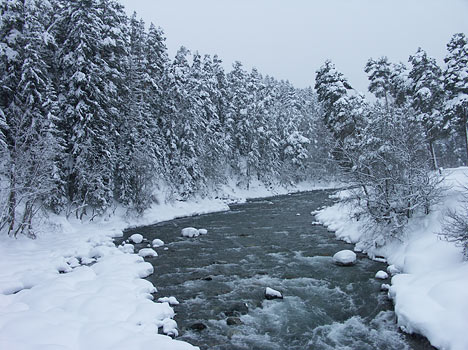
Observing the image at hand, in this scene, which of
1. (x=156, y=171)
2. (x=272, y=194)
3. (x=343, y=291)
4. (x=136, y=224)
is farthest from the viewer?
(x=272, y=194)

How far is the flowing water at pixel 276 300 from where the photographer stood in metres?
8.18

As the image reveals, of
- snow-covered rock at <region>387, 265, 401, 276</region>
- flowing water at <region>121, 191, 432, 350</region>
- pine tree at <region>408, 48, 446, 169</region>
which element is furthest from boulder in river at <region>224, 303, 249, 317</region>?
pine tree at <region>408, 48, 446, 169</region>

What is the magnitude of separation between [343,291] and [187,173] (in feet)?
77.7

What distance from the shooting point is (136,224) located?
78.9 ft

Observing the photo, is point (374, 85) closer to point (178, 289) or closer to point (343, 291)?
point (343, 291)

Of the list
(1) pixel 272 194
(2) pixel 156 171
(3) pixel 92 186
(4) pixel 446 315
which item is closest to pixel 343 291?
(4) pixel 446 315

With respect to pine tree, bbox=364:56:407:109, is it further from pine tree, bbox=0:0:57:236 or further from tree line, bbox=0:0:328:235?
pine tree, bbox=0:0:57:236

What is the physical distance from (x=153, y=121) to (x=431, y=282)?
27.3 metres

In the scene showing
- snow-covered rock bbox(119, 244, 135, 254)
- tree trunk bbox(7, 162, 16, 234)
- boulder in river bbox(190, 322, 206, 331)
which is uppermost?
tree trunk bbox(7, 162, 16, 234)

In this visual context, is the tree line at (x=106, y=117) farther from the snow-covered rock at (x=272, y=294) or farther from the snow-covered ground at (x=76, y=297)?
the snow-covered rock at (x=272, y=294)

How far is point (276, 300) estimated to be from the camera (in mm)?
10445

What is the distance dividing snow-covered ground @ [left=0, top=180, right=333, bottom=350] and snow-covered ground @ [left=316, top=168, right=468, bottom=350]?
5786 mm

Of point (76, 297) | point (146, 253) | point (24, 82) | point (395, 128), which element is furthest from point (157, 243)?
point (395, 128)

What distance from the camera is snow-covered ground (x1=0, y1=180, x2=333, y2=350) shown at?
673cm
